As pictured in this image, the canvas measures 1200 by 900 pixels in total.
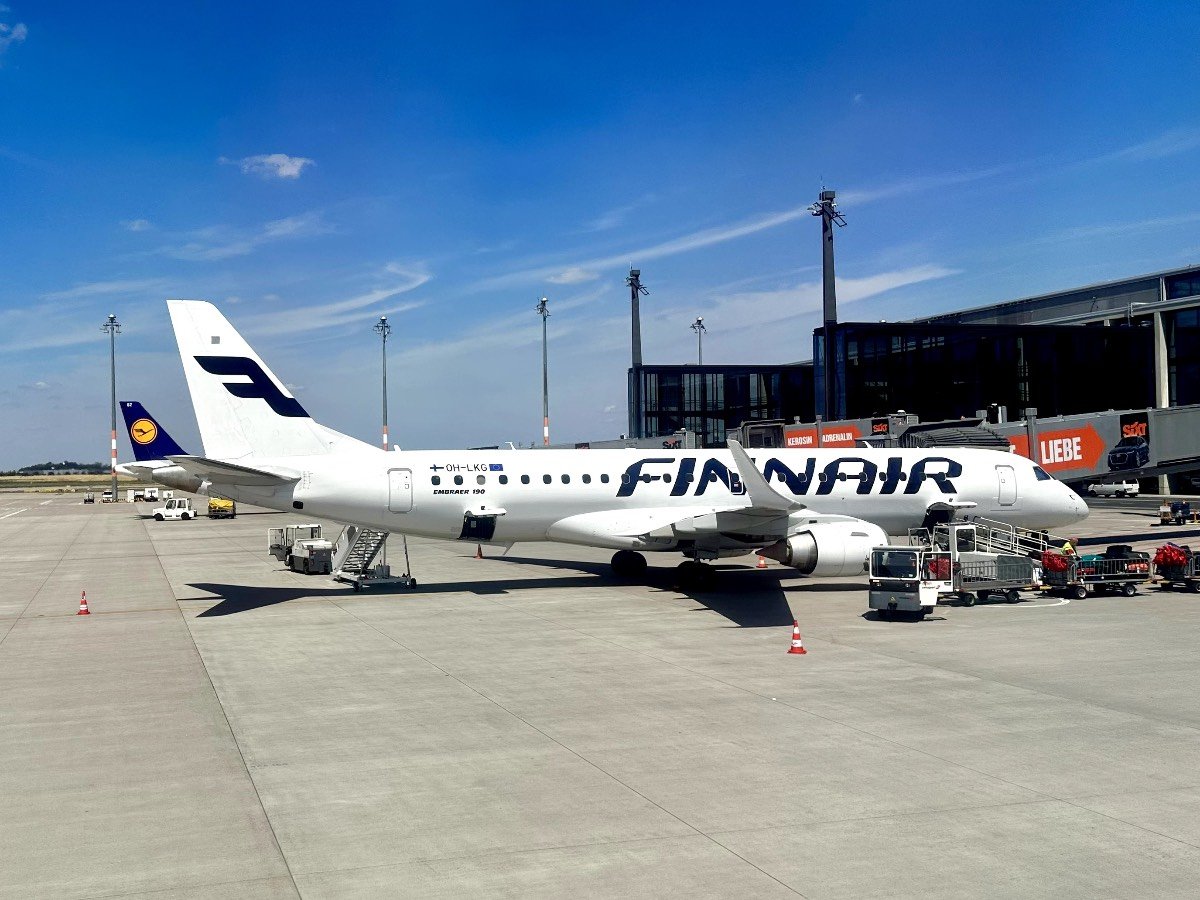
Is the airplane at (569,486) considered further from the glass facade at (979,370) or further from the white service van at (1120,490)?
the white service van at (1120,490)

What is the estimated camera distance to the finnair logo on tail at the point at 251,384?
2727 cm

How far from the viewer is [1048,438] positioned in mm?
45719

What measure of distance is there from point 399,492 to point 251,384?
4890 mm

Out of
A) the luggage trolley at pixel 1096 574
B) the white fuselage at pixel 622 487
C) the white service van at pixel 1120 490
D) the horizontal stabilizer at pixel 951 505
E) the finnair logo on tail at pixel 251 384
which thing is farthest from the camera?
the white service van at pixel 1120 490

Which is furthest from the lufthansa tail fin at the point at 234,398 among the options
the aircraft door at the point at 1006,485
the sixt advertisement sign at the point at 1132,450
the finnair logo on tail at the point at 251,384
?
the sixt advertisement sign at the point at 1132,450

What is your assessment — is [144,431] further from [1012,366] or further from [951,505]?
[1012,366]

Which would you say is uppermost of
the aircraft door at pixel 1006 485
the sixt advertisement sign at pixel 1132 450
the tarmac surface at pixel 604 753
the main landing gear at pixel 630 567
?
the sixt advertisement sign at pixel 1132 450

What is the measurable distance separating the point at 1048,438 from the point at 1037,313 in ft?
200

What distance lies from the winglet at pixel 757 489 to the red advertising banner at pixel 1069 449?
79.1ft

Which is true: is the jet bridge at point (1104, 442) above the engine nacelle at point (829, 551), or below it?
above

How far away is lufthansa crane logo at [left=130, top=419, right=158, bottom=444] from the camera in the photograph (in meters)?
57.4

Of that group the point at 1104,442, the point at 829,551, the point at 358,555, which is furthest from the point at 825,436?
the point at 829,551

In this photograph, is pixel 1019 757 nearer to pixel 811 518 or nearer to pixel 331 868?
pixel 331 868

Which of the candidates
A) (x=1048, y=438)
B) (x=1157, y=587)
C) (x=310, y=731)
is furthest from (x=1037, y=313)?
(x=310, y=731)
